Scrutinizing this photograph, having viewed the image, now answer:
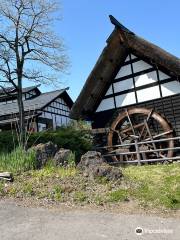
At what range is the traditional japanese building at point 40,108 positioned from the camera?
33.7 metres

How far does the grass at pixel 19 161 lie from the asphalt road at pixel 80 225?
2.44 metres

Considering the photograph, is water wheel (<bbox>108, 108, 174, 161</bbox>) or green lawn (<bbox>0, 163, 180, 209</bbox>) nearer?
green lawn (<bbox>0, 163, 180, 209</bbox>)

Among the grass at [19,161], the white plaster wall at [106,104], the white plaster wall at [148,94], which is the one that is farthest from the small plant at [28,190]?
the white plaster wall at [106,104]

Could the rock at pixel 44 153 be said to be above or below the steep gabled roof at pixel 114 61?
below

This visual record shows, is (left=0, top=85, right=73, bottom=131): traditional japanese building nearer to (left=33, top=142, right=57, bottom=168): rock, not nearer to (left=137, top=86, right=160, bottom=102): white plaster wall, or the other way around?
(left=137, top=86, right=160, bottom=102): white plaster wall

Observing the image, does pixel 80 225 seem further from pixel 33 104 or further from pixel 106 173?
pixel 33 104

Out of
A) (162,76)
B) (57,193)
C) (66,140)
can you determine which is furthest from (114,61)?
(57,193)

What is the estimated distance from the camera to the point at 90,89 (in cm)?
1642

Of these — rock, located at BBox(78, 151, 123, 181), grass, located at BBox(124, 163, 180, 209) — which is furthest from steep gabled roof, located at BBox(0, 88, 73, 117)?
grass, located at BBox(124, 163, 180, 209)

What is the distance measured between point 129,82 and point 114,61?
1.05 meters

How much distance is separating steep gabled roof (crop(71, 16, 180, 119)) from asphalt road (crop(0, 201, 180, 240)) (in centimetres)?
825

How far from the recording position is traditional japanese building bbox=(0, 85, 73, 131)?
3366cm

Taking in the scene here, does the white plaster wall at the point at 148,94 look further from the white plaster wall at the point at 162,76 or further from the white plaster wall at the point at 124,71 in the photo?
the white plaster wall at the point at 124,71

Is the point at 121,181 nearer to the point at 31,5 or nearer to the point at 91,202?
the point at 91,202
